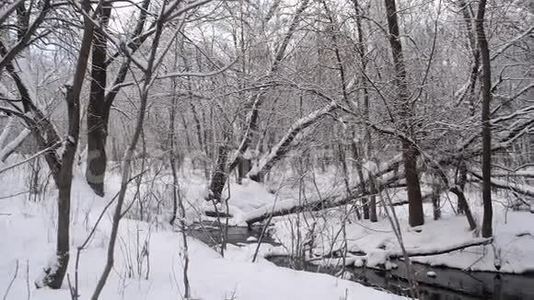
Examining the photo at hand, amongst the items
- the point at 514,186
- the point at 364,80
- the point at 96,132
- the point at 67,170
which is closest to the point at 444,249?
the point at 514,186

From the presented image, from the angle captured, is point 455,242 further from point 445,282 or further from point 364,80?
point 364,80

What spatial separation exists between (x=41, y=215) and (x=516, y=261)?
28.4 ft

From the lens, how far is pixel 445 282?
926 centimetres

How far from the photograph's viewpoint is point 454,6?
10492mm

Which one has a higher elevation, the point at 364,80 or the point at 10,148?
the point at 364,80

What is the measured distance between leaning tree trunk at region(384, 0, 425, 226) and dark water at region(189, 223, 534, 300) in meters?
2.02

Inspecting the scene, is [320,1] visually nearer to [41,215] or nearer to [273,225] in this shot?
[273,225]

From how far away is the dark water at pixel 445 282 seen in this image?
328 inches

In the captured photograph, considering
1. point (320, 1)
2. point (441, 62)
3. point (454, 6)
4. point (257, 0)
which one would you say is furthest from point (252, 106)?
point (454, 6)

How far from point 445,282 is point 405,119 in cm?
353

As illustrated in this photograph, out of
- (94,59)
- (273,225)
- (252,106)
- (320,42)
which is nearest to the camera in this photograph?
(94,59)

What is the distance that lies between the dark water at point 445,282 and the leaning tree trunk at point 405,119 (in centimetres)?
202

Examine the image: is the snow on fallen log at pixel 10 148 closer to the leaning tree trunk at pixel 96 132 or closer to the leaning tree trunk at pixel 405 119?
the leaning tree trunk at pixel 96 132


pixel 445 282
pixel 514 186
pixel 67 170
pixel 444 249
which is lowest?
pixel 445 282
